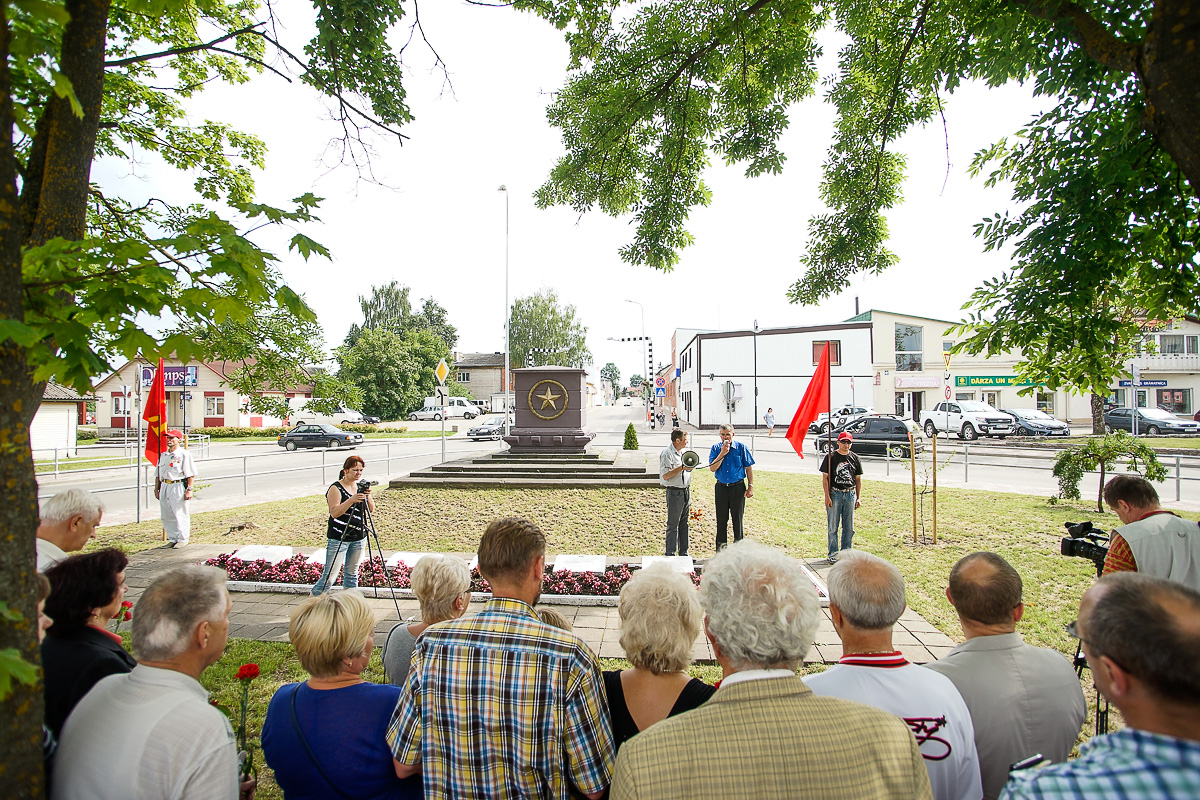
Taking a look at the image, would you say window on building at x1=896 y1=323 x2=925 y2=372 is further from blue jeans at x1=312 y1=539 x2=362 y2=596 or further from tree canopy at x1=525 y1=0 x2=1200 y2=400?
blue jeans at x1=312 y1=539 x2=362 y2=596

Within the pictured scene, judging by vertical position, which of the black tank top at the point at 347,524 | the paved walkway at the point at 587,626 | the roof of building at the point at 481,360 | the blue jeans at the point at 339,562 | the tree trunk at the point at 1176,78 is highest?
the roof of building at the point at 481,360

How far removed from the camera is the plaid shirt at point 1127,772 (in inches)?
39.9

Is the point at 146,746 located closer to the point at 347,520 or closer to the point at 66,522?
the point at 66,522

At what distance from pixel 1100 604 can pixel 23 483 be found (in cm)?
270

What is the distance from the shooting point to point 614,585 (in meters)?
6.24

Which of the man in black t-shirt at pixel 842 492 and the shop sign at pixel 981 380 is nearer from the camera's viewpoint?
the man in black t-shirt at pixel 842 492

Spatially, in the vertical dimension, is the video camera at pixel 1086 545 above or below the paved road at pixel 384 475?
above

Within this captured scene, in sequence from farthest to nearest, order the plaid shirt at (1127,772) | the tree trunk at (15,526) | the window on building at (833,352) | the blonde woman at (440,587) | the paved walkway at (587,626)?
the window on building at (833,352), the paved walkway at (587,626), the blonde woman at (440,587), the tree trunk at (15,526), the plaid shirt at (1127,772)

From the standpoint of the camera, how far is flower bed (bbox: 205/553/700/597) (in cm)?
620

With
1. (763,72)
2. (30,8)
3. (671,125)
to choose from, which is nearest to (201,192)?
(671,125)

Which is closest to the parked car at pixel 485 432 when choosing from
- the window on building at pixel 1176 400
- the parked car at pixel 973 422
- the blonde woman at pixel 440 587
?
the parked car at pixel 973 422

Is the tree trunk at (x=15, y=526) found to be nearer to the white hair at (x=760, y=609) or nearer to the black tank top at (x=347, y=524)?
the white hair at (x=760, y=609)

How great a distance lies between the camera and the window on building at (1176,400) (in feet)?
128

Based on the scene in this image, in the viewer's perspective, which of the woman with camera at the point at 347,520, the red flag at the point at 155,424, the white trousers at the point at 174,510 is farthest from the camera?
the red flag at the point at 155,424
